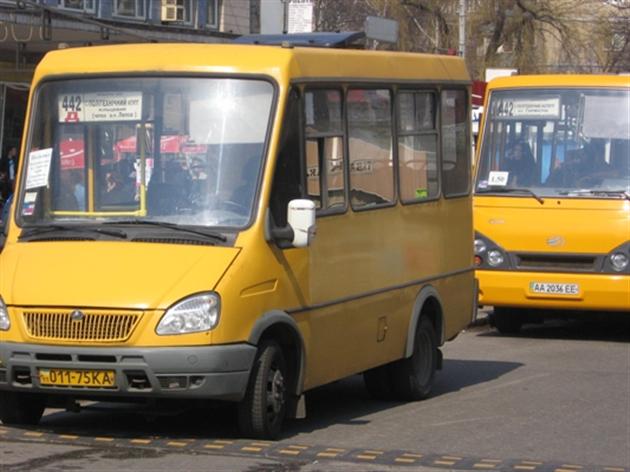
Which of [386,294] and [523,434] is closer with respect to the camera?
[523,434]

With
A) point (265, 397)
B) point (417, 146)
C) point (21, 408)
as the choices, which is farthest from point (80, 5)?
point (265, 397)

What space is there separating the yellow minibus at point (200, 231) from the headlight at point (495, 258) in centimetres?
553

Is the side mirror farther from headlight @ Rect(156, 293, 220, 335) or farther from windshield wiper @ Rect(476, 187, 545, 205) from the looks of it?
windshield wiper @ Rect(476, 187, 545, 205)

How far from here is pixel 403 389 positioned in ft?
39.5

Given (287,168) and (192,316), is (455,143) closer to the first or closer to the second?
(287,168)

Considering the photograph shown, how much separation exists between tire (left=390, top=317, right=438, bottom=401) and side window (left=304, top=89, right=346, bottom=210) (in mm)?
1794

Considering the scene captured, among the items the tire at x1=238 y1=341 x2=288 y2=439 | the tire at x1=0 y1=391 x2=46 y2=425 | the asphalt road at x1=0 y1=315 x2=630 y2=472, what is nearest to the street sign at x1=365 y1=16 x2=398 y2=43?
the asphalt road at x1=0 y1=315 x2=630 y2=472

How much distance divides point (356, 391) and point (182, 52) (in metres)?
3.74

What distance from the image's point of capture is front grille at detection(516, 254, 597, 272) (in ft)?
54.6

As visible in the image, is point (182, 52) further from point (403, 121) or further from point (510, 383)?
point (510, 383)

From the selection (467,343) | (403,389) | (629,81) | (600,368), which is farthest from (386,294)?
(629,81)

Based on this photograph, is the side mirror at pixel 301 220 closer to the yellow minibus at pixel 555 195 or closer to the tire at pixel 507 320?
the yellow minibus at pixel 555 195

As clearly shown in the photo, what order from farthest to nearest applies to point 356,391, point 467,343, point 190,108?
point 467,343, point 356,391, point 190,108

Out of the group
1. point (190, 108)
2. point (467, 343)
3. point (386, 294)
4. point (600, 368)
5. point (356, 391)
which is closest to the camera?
point (190, 108)
